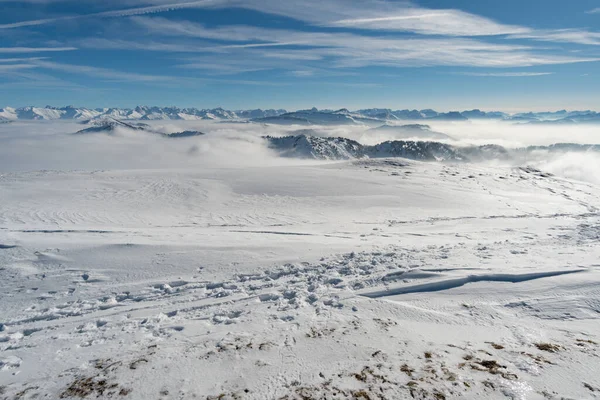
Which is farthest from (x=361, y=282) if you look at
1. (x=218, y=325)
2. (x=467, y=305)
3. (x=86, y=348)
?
(x=86, y=348)

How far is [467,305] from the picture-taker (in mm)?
8750

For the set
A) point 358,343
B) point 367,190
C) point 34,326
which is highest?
point 358,343

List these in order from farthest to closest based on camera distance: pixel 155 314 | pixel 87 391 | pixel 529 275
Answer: pixel 529 275 < pixel 155 314 < pixel 87 391

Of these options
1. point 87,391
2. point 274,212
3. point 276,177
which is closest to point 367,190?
point 276,177

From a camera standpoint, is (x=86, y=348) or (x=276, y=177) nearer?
(x=86, y=348)

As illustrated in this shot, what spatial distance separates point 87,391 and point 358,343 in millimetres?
4886

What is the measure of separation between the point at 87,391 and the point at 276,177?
141 ft

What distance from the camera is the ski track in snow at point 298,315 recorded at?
6004 mm

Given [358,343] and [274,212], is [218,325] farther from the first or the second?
[274,212]

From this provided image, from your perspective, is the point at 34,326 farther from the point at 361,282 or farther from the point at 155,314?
the point at 361,282

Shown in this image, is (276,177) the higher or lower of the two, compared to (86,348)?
lower

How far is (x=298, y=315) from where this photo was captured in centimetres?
832

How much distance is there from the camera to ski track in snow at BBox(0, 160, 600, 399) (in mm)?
6004

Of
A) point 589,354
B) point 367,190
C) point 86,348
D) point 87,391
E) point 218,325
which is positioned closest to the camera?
point 87,391
